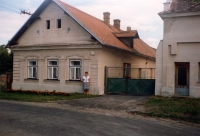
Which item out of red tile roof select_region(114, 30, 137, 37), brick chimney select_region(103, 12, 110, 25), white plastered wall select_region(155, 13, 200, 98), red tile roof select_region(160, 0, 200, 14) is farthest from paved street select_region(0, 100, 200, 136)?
brick chimney select_region(103, 12, 110, 25)

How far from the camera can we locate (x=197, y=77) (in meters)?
13.9

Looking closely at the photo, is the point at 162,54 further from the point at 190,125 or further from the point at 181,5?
the point at 190,125

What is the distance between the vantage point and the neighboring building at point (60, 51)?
55.0ft

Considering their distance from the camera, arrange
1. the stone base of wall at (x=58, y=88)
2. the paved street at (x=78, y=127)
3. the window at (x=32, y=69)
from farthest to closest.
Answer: the window at (x=32, y=69) → the stone base of wall at (x=58, y=88) → the paved street at (x=78, y=127)

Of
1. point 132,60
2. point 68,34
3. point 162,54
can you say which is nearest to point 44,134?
point 162,54

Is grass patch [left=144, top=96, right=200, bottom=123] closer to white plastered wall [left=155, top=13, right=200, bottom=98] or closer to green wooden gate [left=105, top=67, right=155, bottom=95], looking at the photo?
white plastered wall [left=155, top=13, right=200, bottom=98]

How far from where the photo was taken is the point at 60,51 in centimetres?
1800

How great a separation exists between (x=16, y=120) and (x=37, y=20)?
12.6 meters

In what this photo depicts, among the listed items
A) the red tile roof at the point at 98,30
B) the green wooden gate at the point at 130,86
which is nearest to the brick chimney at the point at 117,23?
the red tile roof at the point at 98,30

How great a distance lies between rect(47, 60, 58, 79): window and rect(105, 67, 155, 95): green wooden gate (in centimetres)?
410

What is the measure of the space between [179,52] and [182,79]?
5.66ft

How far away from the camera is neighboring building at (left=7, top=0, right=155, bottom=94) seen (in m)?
16.8

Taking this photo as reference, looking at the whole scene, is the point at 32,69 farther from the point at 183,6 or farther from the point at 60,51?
the point at 183,6

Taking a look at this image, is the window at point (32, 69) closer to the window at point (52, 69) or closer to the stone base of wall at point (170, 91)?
the window at point (52, 69)
